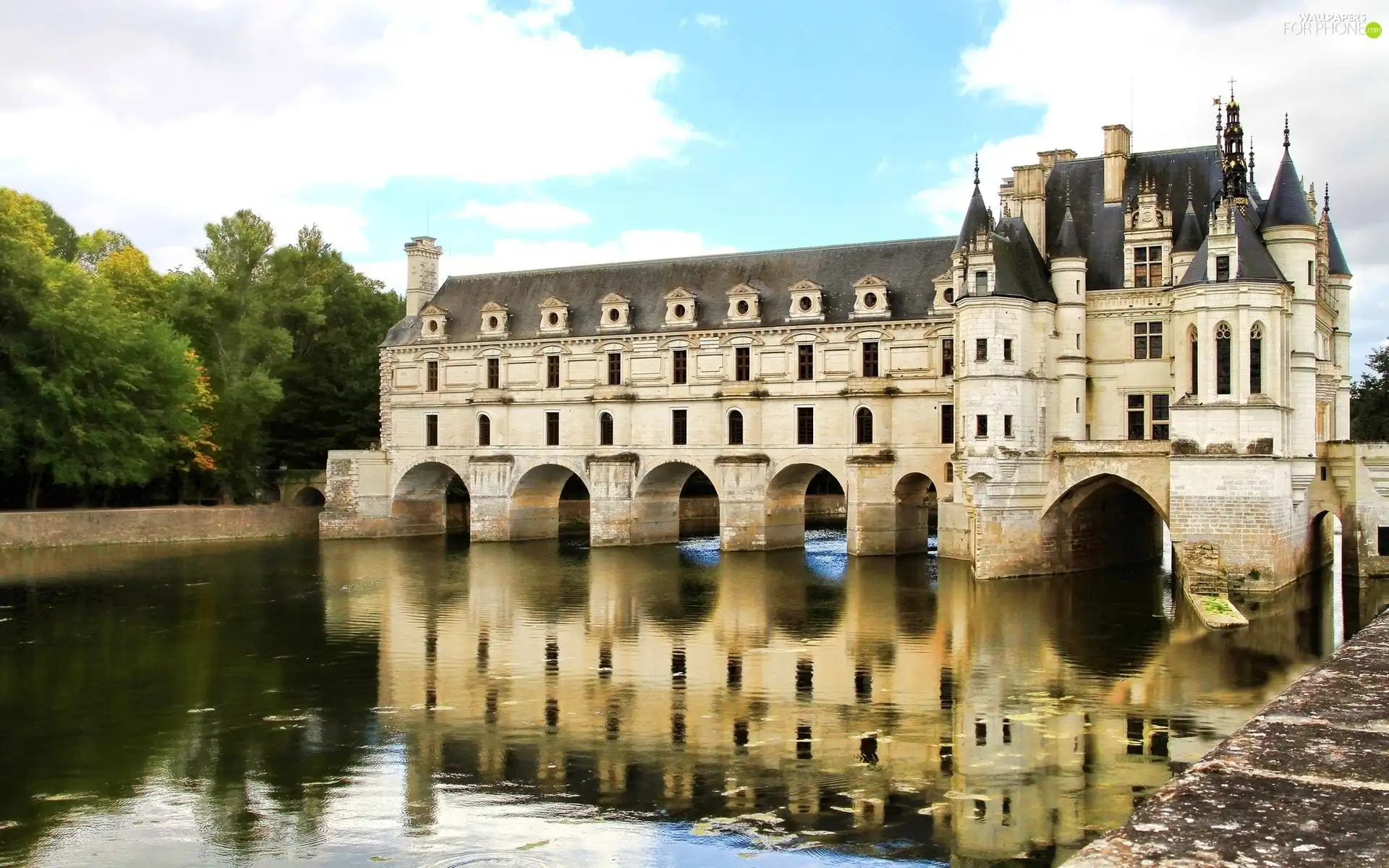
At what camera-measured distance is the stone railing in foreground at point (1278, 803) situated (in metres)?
5.91

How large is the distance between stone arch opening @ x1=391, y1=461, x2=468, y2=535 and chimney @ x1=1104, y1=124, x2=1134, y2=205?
88.5 feet

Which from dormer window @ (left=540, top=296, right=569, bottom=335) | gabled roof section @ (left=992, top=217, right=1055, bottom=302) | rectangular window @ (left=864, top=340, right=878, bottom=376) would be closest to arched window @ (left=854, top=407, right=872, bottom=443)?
rectangular window @ (left=864, top=340, right=878, bottom=376)

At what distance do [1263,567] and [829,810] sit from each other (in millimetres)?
20839

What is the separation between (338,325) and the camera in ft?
198

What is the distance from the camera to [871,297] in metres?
42.2

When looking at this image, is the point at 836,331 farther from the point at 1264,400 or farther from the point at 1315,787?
the point at 1315,787

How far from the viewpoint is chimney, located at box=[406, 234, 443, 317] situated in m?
52.9

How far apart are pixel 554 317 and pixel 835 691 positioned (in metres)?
30.8

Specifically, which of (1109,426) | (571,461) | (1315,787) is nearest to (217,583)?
(571,461)

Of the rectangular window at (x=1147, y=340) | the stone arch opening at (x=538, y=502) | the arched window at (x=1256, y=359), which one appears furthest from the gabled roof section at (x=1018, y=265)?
the stone arch opening at (x=538, y=502)

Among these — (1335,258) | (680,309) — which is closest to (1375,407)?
(1335,258)

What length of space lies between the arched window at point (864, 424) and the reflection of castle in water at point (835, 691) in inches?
296

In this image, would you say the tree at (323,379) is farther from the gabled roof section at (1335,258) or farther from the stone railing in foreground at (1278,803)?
the stone railing in foreground at (1278,803)

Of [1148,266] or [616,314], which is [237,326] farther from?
[1148,266]
